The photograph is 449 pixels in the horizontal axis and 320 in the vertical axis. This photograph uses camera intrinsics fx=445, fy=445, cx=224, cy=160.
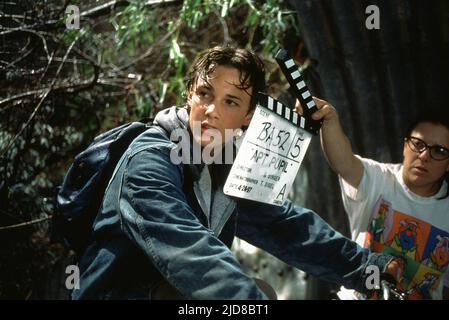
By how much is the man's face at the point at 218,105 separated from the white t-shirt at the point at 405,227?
4.12 ft

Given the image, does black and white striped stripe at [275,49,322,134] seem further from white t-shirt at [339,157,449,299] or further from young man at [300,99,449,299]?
white t-shirt at [339,157,449,299]

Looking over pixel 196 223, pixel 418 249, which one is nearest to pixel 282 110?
pixel 196 223

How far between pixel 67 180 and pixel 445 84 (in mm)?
3248

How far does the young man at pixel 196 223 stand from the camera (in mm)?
1697

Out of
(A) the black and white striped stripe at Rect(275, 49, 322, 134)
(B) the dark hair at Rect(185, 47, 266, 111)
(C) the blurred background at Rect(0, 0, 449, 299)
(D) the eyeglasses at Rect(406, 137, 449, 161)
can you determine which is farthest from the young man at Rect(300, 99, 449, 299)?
(B) the dark hair at Rect(185, 47, 266, 111)

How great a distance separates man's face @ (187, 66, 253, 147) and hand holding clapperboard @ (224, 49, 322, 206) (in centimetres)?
13

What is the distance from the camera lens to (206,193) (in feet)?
7.43

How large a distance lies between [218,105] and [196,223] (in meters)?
0.76

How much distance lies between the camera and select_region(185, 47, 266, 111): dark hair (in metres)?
2.39

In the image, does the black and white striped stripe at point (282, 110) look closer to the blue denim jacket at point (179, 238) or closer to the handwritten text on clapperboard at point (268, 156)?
the handwritten text on clapperboard at point (268, 156)

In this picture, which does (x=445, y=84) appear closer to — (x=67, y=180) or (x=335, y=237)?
(x=335, y=237)

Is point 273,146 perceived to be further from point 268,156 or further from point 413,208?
point 413,208

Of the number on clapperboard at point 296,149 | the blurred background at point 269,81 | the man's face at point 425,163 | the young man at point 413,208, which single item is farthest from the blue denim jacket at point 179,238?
the blurred background at point 269,81

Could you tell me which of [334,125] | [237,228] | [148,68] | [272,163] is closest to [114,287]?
[237,228]
